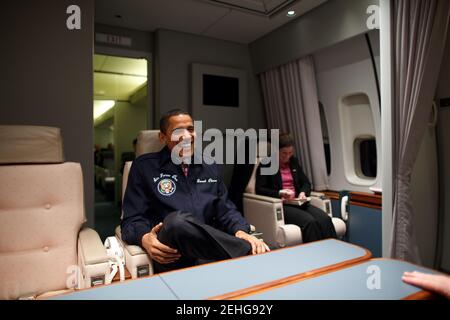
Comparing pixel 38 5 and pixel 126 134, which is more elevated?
pixel 38 5

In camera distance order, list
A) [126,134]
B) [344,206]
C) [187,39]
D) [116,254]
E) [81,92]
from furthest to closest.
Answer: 1. [126,134]
2. [187,39]
3. [344,206]
4. [81,92]
5. [116,254]

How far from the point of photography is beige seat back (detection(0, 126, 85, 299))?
1.45m

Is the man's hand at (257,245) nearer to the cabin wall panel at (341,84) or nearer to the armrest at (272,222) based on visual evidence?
the armrest at (272,222)

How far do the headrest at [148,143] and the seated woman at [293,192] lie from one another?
56.0 inches

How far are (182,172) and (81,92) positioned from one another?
1.39 meters

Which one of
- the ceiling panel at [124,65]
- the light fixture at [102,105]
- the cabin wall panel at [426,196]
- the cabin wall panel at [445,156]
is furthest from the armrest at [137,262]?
the light fixture at [102,105]

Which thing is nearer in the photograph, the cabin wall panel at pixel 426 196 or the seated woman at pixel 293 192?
the cabin wall panel at pixel 426 196

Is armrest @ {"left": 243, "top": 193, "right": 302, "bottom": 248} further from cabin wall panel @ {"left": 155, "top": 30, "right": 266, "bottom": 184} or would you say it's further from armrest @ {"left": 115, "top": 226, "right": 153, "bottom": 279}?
armrest @ {"left": 115, "top": 226, "right": 153, "bottom": 279}

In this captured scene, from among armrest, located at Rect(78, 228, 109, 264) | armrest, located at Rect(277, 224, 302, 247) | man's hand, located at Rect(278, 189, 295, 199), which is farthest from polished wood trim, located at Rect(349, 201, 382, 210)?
armrest, located at Rect(78, 228, 109, 264)

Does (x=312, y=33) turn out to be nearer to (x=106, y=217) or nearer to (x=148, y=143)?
(x=148, y=143)

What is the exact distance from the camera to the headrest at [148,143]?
209cm

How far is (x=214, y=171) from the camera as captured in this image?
1984 millimetres
